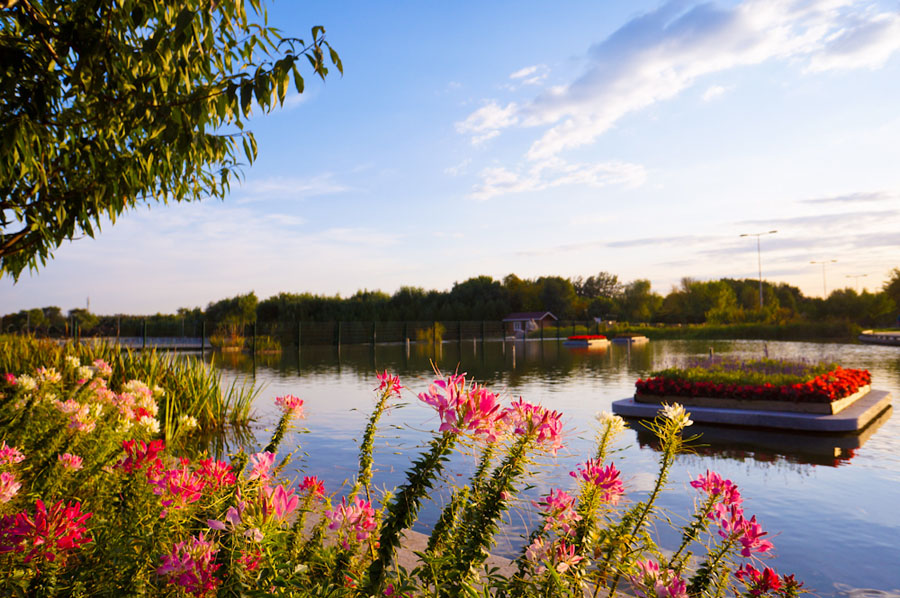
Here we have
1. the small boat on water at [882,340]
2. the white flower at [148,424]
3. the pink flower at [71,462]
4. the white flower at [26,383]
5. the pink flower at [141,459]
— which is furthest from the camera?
the small boat on water at [882,340]

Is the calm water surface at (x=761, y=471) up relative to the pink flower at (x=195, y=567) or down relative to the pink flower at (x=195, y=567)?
down

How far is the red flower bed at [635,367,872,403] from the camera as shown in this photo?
1108cm

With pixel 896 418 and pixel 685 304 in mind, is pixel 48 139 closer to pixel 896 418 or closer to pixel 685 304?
pixel 896 418

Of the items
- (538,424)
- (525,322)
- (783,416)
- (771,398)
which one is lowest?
(783,416)

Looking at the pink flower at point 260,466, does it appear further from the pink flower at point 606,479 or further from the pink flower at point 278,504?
the pink flower at point 606,479

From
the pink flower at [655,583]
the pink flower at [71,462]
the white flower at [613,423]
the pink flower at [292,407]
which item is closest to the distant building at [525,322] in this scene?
the pink flower at [71,462]

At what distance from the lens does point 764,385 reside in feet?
38.4

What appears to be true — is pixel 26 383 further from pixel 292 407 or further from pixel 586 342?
pixel 586 342

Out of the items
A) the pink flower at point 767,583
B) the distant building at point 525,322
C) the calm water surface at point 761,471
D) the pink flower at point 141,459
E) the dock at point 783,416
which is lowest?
the calm water surface at point 761,471

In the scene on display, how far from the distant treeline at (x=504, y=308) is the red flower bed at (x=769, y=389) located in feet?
106

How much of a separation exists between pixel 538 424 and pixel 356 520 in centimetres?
78

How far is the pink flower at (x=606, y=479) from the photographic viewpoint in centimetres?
231

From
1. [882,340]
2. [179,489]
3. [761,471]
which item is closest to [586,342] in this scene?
[882,340]

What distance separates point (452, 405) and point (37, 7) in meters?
5.40
